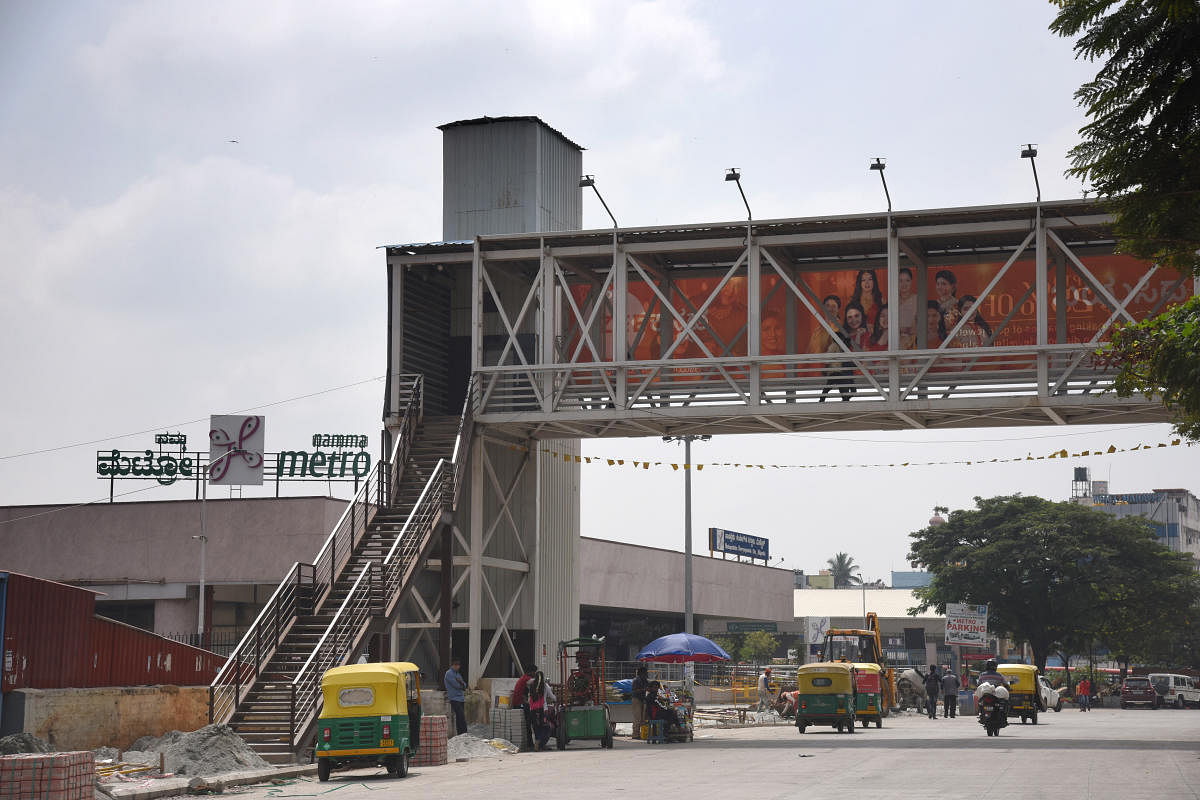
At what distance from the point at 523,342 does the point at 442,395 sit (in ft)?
8.09

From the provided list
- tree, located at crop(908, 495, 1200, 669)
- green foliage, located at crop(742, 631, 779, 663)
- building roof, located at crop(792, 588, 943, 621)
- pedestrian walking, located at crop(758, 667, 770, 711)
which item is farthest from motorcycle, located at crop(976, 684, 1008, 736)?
building roof, located at crop(792, 588, 943, 621)

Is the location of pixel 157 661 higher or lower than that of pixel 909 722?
higher

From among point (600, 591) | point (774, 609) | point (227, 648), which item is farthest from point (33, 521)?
point (774, 609)

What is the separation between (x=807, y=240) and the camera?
3181 centimetres

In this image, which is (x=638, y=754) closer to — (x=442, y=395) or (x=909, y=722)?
(x=442, y=395)

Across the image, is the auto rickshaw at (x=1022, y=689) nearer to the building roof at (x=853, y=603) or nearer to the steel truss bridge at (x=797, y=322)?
the steel truss bridge at (x=797, y=322)

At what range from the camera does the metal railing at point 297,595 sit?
1012 inches

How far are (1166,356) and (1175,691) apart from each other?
61.7 meters

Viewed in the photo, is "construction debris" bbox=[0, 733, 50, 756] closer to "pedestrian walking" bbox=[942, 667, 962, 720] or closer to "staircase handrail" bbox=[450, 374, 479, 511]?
"staircase handrail" bbox=[450, 374, 479, 511]

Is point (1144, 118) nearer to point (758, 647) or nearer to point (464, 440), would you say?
point (464, 440)

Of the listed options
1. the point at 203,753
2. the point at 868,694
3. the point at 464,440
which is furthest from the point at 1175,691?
the point at 203,753

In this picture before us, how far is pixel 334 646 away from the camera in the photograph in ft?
86.6

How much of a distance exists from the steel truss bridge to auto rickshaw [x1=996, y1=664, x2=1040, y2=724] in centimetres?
1186

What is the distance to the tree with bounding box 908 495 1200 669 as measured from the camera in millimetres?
73000
